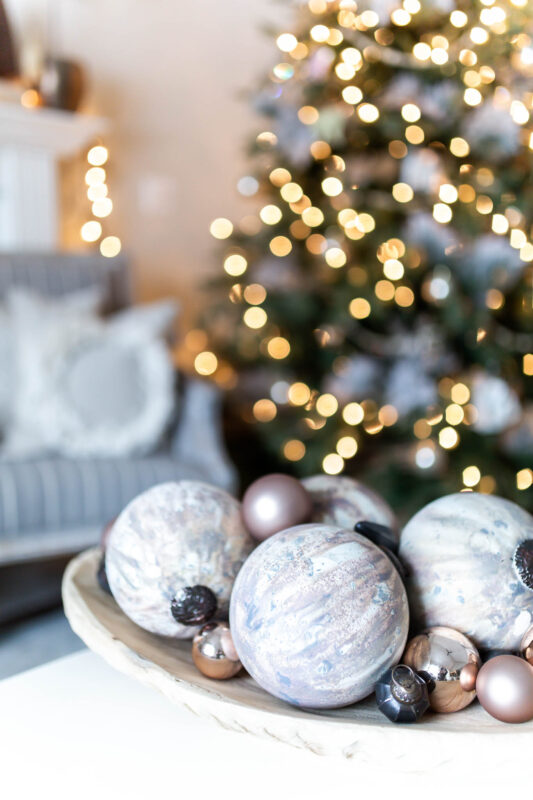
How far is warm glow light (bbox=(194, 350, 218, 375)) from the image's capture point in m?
2.52

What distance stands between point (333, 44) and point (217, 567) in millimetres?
1762

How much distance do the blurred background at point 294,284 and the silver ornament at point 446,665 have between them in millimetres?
1025

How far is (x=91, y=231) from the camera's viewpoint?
2.68 metres

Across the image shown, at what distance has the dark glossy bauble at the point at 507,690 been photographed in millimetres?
531

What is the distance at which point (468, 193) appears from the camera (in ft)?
6.23

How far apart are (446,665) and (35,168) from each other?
236cm

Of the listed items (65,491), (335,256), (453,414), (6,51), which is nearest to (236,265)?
(335,256)

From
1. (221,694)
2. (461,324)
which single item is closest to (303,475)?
(461,324)

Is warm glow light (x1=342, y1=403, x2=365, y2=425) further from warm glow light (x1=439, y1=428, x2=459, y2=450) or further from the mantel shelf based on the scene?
the mantel shelf

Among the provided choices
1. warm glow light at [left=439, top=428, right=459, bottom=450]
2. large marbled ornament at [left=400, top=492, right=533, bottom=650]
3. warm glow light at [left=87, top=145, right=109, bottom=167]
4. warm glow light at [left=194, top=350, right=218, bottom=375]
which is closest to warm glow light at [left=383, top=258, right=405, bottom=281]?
warm glow light at [left=439, top=428, right=459, bottom=450]

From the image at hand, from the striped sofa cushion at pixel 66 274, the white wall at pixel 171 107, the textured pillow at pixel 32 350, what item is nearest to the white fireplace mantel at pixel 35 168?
the white wall at pixel 171 107

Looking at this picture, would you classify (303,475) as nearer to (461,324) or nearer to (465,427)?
(465,427)

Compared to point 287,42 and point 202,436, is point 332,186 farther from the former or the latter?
point 202,436

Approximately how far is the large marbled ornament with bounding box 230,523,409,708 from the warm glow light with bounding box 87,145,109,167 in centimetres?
240
